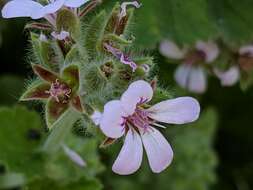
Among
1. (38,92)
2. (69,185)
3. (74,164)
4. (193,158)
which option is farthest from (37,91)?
(193,158)

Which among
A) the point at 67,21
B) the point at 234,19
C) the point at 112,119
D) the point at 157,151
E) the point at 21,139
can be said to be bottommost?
the point at 21,139

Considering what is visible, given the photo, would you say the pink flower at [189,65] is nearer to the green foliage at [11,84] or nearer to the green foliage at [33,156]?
the green foliage at [33,156]

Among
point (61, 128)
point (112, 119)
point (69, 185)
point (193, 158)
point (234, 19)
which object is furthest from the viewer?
point (193, 158)

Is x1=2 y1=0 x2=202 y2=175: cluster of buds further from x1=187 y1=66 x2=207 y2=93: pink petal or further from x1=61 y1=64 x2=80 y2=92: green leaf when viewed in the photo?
x1=187 y1=66 x2=207 y2=93: pink petal

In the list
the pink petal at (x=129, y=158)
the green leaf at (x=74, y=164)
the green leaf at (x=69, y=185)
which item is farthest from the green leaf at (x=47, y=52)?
the green leaf at (x=74, y=164)

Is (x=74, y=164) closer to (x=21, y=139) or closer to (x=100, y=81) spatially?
(x=21, y=139)

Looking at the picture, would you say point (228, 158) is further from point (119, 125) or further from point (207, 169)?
point (119, 125)
